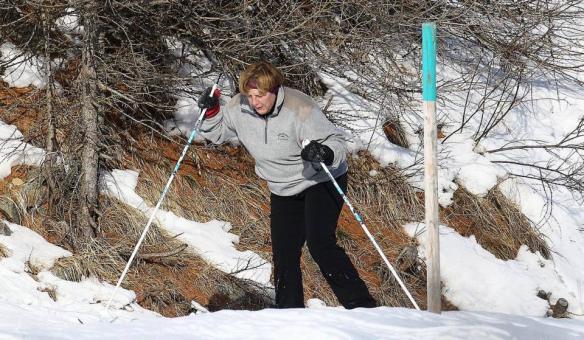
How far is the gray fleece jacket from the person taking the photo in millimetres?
6074

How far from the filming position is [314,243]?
6.14 m

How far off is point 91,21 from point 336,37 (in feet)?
7.85

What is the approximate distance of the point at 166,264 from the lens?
26.3 ft

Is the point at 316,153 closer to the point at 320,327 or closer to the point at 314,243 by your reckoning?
the point at 314,243

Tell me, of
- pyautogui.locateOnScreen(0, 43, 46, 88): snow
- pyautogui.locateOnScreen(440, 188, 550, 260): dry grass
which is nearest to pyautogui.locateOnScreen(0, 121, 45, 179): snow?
pyautogui.locateOnScreen(0, 43, 46, 88): snow

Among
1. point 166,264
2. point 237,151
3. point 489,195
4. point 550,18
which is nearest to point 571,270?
point 489,195

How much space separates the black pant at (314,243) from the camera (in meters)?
6.13

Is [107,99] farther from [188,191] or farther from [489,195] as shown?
[489,195]

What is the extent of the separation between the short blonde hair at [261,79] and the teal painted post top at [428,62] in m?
0.89

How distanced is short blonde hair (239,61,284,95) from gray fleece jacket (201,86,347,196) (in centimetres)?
9

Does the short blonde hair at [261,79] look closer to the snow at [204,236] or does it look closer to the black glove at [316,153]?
the black glove at [316,153]

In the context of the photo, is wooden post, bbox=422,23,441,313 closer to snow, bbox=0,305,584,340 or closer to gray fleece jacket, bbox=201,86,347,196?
snow, bbox=0,305,584,340

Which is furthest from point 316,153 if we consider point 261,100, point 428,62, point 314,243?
point 428,62

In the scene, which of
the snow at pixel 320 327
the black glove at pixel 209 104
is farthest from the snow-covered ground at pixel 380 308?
the black glove at pixel 209 104
